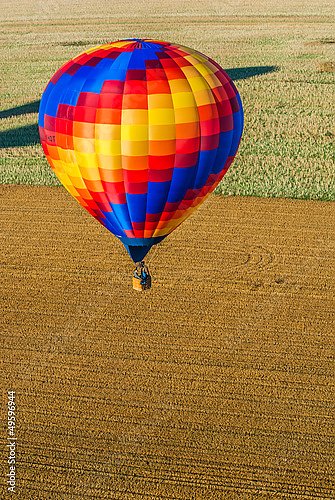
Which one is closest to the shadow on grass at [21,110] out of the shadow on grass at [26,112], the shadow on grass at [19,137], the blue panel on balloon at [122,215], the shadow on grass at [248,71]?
the shadow on grass at [26,112]

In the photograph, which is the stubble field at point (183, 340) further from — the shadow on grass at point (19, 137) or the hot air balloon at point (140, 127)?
the hot air balloon at point (140, 127)

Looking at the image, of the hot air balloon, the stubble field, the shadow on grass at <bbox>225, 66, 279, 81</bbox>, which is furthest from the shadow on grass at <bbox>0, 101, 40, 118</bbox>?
the hot air balloon

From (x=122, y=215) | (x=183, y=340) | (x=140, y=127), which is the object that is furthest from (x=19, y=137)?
(x=140, y=127)

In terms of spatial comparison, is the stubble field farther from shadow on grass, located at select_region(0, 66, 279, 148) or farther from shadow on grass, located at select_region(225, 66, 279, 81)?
shadow on grass, located at select_region(225, 66, 279, 81)

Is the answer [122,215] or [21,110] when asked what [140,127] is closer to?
[122,215]

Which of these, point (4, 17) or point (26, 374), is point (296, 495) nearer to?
point (26, 374)

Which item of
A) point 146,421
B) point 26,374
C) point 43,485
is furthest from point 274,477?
point 26,374
